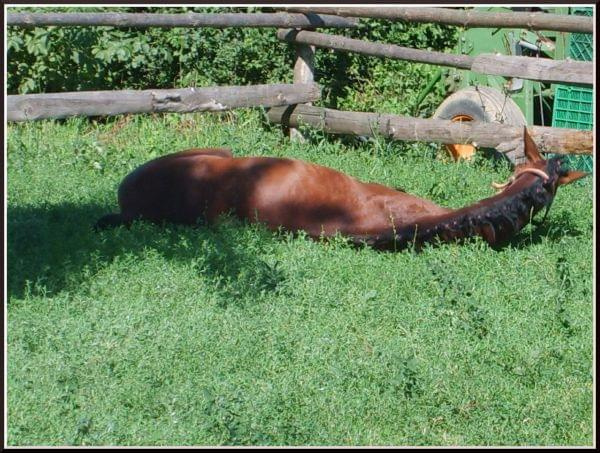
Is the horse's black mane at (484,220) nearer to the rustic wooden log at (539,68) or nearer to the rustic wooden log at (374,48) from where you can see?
the rustic wooden log at (539,68)

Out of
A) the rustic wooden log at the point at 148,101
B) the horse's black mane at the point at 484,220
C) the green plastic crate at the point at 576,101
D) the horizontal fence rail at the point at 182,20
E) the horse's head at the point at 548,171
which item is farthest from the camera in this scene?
the green plastic crate at the point at 576,101

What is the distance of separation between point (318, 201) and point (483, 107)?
3.78 metres

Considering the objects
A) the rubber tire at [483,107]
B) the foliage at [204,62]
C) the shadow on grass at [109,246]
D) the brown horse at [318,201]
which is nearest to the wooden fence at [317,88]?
the rubber tire at [483,107]

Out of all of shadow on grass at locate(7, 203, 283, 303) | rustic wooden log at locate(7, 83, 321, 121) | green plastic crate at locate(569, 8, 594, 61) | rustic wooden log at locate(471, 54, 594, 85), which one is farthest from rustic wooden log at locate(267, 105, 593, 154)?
shadow on grass at locate(7, 203, 283, 303)

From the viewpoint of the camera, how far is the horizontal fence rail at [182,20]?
8.75 meters

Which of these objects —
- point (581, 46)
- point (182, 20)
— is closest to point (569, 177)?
point (581, 46)

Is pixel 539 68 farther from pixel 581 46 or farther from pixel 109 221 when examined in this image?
pixel 109 221

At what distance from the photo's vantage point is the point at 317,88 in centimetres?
1095

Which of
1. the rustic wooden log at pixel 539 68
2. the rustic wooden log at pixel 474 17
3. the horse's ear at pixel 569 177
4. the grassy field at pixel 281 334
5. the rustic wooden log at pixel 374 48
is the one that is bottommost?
the grassy field at pixel 281 334

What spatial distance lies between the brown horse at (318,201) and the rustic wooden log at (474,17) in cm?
168

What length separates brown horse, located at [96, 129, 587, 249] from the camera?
6.93m

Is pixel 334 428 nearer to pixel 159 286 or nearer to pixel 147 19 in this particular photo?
pixel 159 286

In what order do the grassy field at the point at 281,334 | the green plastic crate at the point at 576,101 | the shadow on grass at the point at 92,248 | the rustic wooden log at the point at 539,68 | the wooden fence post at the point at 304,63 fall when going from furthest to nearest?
the wooden fence post at the point at 304,63
the green plastic crate at the point at 576,101
the rustic wooden log at the point at 539,68
the shadow on grass at the point at 92,248
the grassy field at the point at 281,334

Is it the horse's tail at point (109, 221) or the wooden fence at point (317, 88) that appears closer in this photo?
the horse's tail at point (109, 221)
